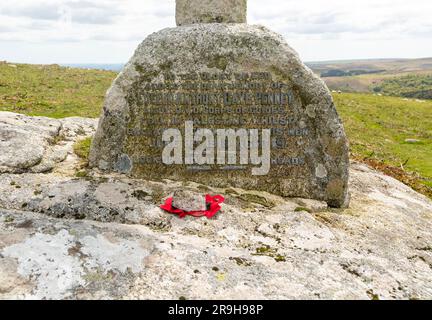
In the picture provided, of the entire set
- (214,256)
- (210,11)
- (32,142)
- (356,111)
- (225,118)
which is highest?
(210,11)

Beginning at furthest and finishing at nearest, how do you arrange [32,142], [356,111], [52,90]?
[356,111] → [52,90] → [32,142]

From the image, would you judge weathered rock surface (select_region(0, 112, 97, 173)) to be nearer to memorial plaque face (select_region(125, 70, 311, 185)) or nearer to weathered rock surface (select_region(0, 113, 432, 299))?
weathered rock surface (select_region(0, 113, 432, 299))

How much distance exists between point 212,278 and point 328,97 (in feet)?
20.6

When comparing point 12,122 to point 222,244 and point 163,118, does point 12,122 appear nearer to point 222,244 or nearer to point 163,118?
point 163,118

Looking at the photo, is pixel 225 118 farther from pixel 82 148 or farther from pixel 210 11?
pixel 82 148

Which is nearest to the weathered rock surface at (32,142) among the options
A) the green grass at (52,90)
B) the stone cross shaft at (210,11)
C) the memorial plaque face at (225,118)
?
the memorial plaque face at (225,118)

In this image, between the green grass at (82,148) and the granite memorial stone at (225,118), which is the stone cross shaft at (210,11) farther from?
the green grass at (82,148)

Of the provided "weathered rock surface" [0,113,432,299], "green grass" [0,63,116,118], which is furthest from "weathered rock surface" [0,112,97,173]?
"green grass" [0,63,116,118]

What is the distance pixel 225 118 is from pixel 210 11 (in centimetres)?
314

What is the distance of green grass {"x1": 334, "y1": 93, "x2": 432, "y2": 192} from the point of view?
20875mm

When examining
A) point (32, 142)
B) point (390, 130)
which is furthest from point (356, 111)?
point (32, 142)

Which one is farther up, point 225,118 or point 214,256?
point 225,118

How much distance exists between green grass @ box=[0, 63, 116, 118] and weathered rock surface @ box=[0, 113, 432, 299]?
14.2 meters

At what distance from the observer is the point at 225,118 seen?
37.2 ft
